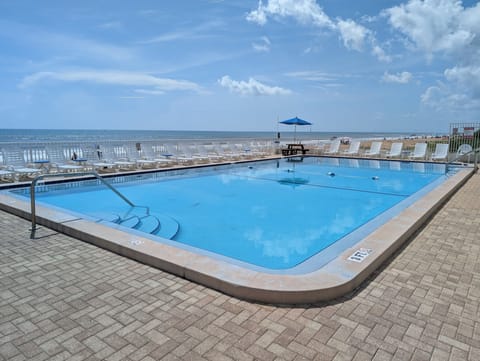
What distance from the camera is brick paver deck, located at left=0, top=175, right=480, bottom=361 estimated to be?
1.89m

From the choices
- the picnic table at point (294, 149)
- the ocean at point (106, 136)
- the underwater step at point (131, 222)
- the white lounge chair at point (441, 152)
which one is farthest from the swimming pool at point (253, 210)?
the ocean at point (106, 136)

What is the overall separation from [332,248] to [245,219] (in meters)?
2.39

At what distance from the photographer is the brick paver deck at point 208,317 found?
189 cm

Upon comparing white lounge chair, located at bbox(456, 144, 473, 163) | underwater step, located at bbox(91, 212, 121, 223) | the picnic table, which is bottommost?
underwater step, located at bbox(91, 212, 121, 223)

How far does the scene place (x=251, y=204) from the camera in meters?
7.23

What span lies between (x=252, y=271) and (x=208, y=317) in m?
0.69

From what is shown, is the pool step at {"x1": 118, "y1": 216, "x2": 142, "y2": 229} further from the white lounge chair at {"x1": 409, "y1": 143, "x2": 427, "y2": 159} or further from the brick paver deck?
the white lounge chair at {"x1": 409, "y1": 143, "x2": 427, "y2": 159}

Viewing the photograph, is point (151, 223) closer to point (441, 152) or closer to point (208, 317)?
point (208, 317)

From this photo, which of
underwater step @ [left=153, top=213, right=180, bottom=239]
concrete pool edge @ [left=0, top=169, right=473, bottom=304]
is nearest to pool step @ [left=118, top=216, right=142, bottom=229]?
underwater step @ [left=153, top=213, right=180, bottom=239]

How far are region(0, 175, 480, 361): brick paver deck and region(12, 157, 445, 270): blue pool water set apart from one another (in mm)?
1300

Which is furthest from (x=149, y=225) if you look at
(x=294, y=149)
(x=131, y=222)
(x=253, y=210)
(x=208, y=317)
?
(x=294, y=149)


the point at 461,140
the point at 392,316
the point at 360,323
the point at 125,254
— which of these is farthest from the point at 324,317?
the point at 461,140

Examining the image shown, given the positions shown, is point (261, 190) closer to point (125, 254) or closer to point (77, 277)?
point (125, 254)

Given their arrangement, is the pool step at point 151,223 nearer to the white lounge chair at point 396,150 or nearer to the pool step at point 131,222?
the pool step at point 131,222
